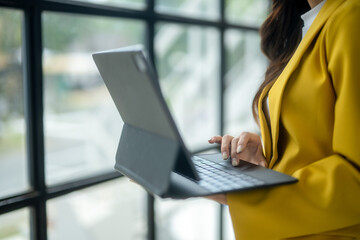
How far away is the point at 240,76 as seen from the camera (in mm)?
2410

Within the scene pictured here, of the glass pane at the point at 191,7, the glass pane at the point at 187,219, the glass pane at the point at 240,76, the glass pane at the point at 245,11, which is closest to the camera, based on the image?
the glass pane at the point at 191,7

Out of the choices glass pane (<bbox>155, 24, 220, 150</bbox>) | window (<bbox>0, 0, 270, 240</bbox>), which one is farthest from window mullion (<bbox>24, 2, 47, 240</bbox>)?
glass pane (<bbox>155, 24, 220, 150</bbox>)

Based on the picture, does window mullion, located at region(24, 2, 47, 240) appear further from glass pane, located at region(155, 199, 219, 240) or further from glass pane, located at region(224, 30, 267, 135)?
glass pane, located at region(224, 30, 267, 135)

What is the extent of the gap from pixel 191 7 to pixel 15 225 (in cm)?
131

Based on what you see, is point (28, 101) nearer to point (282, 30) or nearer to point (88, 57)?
point (88, 57)

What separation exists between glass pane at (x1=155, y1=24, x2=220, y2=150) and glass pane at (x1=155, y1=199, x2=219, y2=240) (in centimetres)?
35

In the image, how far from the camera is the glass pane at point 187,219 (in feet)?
6.00

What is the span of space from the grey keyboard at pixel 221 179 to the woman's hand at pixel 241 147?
6cm

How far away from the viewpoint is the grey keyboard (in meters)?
0.58

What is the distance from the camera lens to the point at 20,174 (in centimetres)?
118

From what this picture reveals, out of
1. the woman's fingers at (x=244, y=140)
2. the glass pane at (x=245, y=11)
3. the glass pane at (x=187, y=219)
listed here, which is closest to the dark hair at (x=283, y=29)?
the woman's fingers at (x=244, y=140)

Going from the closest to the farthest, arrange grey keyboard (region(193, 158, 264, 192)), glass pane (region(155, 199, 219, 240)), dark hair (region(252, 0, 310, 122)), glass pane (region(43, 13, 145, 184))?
Answer: grey keyboard (region(193, 158, 264, 192)), dark hair (region(252, 0, 310, 122)), glass pane (region(43, 13, 145, 184)), glass pane (region(155, 199, 219, 240))

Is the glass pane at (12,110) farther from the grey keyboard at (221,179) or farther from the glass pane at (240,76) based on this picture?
the glass pane at (240,76)

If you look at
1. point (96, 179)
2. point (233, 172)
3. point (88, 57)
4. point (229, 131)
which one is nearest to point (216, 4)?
point (229, 131)
